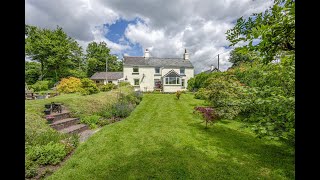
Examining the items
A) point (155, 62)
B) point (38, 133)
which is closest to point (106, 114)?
point (38, 133)

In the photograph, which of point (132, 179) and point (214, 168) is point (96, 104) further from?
point (214, 168)

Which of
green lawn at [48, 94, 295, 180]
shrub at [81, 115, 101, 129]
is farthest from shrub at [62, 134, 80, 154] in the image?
shrub at [81, 115, 101, 129]

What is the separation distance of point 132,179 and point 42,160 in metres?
2.99

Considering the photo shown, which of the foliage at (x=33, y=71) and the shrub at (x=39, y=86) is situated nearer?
the shrub at (x=39, y=86)

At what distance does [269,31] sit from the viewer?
188cm

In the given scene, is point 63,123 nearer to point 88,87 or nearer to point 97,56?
point 88,87

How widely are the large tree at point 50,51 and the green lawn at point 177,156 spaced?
31679mm

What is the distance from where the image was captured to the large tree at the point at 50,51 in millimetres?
32844

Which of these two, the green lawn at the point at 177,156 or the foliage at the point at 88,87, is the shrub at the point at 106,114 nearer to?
the green lawn at the point at 177,156

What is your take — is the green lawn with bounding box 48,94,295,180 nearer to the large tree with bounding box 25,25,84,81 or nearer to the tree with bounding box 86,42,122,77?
the large tree with bounding box 25,25,84,81

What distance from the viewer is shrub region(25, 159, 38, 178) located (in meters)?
4.73

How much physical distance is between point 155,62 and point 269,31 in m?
34.8

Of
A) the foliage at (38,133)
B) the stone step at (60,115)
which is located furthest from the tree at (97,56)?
the foliage at (38,133)
